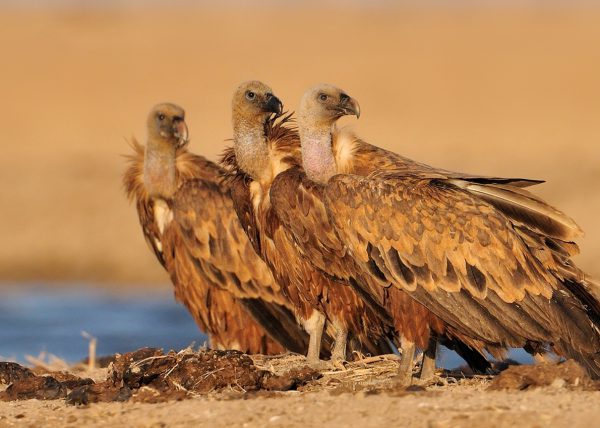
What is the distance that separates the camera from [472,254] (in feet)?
29.0

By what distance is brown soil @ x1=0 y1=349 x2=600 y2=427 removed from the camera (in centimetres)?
733

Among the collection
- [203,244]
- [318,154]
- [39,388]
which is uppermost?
[318,154]

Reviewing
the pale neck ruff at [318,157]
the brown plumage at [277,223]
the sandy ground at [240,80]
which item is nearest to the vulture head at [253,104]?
the brown plumage at [277,223]

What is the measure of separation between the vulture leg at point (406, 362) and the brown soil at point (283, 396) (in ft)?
0.34

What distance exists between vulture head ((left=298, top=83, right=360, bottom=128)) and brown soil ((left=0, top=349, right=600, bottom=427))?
62.0 inches

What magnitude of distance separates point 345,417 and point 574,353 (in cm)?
184

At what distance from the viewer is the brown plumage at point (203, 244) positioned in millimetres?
11961

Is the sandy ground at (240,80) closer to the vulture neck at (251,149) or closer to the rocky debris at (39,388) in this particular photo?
the vulture neck at (251,149)

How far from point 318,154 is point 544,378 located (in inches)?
89.3

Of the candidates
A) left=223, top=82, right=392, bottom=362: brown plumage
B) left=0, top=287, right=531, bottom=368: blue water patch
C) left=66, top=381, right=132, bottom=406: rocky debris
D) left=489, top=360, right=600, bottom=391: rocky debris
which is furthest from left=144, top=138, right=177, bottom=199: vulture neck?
left=0, top=287, right=531, bottom=368: blue water patch

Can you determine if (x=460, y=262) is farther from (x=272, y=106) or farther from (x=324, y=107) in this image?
(x=272, y=106)

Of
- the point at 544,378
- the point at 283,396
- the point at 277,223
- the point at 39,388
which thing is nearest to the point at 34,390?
the point at 39,388

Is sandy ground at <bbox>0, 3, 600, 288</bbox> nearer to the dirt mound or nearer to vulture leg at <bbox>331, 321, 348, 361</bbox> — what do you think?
vulture leg at <bbox>331, 321, 348, 361</bbox>

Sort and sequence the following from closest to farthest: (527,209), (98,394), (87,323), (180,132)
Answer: (98,394) → (527,209) → (180,132) → (87,323)
